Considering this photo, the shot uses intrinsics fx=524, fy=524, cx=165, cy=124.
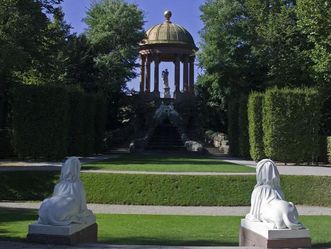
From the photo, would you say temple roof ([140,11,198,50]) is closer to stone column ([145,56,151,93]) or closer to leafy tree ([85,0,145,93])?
stone column ([145,56,151,93])

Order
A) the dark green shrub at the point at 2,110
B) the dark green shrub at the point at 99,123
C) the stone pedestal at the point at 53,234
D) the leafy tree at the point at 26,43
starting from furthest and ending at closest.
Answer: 1. the dark green shrub at the point at 99,123
2. the dark green shrub at the point at 2,110
3. the leafy tree at the point at 26,43
4. the stone pedestal at the point at 53,234

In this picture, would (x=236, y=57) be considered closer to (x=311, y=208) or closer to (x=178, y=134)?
(x=178, y=134)

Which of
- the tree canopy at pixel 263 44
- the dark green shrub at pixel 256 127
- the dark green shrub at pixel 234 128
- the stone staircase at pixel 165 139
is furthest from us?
the stone staircase at pixel 165 139

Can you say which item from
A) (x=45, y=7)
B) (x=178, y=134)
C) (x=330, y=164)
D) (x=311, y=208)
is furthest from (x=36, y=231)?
(x=178, y=134)

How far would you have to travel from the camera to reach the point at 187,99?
51656mm

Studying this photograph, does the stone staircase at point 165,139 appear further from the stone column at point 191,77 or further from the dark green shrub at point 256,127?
the dark green shrub at point 256,127

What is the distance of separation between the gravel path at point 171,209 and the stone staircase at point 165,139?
69.2 ft

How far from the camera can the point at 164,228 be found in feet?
41.2

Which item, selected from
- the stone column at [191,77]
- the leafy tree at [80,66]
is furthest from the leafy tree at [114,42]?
the stone column at [191,77]

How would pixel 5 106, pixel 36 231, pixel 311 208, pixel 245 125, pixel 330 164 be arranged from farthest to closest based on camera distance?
pixel 5 106
pixel 245 125
pixel 330 164
pixel 311 208
pixel 36 231

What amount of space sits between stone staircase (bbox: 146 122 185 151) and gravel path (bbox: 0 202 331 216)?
69.2 ft

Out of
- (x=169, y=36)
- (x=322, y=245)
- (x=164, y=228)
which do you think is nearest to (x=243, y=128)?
(x=164, y=228)

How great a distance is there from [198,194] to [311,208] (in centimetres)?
378

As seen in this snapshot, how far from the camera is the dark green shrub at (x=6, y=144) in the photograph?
95.5 ft
